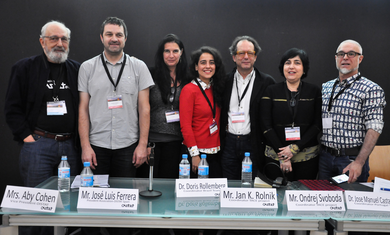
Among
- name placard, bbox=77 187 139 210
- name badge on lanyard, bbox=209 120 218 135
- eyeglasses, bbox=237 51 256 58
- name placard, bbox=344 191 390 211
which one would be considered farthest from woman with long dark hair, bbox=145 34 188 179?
name placard, bbox=344 191 390 211

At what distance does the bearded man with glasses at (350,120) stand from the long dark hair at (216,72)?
37.8 inches

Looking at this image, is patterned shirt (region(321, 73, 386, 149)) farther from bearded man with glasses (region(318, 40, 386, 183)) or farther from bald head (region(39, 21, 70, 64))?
bald head (region(39, 21, 70, 64))

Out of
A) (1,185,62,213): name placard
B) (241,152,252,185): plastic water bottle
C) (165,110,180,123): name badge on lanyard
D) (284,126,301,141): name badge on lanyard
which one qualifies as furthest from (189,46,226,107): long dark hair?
(1,185,62,213): name placard

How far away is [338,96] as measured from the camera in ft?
8.38

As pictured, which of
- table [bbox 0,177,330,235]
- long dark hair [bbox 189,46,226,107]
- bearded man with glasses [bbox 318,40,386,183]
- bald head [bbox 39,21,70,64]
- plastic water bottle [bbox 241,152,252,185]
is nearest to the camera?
table [bbox 0,177,330,235]

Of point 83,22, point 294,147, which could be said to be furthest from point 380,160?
point 83,22

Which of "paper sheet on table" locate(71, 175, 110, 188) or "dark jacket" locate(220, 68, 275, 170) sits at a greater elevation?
"dark jacket" locate(220, 68, 275, 170)

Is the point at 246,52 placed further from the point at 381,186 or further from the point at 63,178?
the point at 63,178

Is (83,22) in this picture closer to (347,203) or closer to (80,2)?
(80,2)

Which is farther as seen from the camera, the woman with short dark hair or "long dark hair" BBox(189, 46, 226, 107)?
"long dark hair" BBox(189, 46, 226, 107)

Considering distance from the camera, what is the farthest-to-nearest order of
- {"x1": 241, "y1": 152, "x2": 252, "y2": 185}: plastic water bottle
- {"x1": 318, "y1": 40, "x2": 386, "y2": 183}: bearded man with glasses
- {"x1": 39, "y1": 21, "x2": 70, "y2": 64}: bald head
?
{"x1": 39, "y1": 21, "x2": 70, "y2": 64}: bald head, {"x1": 318, "y1": 40, "x2": 386, "y2": 183}: bearded man with glasses, {"x1": 241, "y1": 152, "x2": 252, "y2": 185}: plastic water bottle

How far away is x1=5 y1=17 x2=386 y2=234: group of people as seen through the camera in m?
2.44

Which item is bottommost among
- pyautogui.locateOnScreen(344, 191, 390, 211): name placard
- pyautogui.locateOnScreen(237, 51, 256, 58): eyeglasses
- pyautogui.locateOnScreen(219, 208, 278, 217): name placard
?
pyautogui.locateOnScreen(219, 208, 278, 217): name placard

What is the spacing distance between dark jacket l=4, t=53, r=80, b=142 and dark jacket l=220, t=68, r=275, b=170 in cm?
139
